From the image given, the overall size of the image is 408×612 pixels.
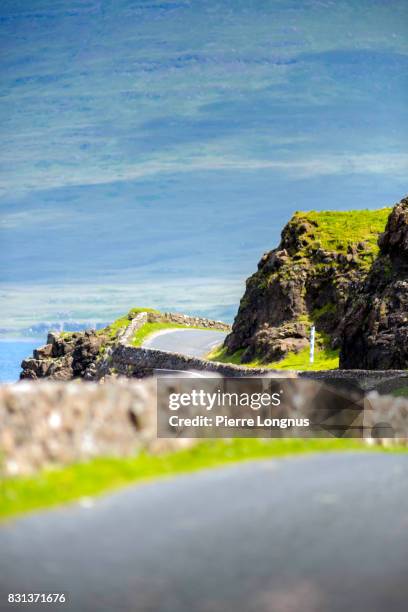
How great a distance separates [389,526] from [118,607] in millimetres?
4959

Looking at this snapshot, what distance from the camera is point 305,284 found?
76.9 m

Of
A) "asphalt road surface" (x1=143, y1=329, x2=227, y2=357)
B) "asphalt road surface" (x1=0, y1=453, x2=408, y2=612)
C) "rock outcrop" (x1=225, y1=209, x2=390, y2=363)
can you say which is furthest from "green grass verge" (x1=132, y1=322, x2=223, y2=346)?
"asphalt road surface" (x1=0, y1=453, x2=408, y2=612)

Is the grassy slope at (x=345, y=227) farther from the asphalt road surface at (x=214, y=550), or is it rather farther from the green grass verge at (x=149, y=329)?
the asphalt road surface at (x=214, y=550)

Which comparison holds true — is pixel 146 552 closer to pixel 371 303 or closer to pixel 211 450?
pixel 211 450

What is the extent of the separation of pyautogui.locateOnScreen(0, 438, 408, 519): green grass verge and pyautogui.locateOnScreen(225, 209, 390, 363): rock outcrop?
5062cm

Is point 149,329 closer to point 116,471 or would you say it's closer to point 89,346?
point 89,346

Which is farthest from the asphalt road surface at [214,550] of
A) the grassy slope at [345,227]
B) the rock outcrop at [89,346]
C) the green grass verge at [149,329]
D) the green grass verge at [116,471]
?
the grassy slope at [345,227]

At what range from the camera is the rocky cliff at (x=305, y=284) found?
2864 inches

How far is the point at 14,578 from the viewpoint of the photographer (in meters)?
11.3

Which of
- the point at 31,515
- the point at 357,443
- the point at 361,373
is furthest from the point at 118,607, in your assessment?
the point at 361,373

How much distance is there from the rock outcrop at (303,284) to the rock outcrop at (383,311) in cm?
932

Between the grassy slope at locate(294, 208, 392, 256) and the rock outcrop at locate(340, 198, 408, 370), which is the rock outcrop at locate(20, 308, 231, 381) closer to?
the grassy slope at locate(294, 208, 392, 256)

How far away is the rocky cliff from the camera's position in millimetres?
72750

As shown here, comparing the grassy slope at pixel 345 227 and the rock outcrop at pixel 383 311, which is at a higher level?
the grassy slope at pixel 345 227
